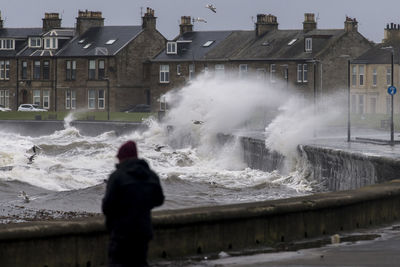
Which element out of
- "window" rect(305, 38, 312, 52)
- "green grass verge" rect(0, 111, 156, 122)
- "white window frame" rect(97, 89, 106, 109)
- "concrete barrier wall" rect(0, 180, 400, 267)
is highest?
"window" rect(305, 38, 312, 52)

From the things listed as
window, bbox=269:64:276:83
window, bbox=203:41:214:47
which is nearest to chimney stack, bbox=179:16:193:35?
window, bbox=203:41:214:47

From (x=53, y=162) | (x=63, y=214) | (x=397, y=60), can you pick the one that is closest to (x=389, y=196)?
(x=63, y=214)

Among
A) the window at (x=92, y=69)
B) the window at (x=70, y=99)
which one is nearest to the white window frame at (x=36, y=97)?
the window at (x=70, y=99)

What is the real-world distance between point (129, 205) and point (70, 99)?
84000mm

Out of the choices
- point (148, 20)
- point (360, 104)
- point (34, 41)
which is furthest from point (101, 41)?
point (360, 104)

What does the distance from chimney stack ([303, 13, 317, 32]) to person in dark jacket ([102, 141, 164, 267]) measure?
76486 mm

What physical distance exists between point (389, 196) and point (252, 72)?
68671mm

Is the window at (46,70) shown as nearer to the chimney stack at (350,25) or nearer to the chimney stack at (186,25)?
the chimney stack at (186,25)

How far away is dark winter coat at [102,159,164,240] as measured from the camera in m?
9.06

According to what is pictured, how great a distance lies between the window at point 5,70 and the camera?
9600 cm

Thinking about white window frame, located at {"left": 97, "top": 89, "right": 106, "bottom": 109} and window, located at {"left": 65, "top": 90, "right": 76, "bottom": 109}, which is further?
window, located at {"left": 65, "top": 90, "right": 76, "bottom": 109}

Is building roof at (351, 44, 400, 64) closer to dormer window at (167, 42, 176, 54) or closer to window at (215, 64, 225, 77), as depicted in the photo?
window at (215, 64, 225, 77)

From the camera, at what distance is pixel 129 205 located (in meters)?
9.11

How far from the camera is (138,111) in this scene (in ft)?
294
